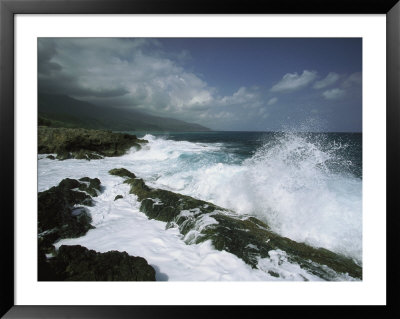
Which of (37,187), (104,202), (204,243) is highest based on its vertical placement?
(37,187)

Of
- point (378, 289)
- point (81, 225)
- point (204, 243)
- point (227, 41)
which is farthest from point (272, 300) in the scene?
point (227, 41)

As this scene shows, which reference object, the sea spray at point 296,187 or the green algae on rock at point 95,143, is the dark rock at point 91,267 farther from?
the green algae on rock at point 95,143

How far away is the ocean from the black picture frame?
0.23 metres

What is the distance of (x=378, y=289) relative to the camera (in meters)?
1.71

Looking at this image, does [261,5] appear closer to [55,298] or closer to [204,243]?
[204,243]

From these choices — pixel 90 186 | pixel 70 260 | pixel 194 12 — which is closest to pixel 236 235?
pixel 70 260

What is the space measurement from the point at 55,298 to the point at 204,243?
144 cm

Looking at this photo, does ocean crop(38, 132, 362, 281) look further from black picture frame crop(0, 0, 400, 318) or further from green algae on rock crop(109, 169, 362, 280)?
black picture frame crop(0, 0, 400, 318)

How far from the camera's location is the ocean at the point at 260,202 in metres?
1.89

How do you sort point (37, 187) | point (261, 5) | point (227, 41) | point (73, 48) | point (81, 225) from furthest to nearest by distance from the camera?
point (81, 225) → point (73, 48) → point (227, 41) → point (37, 187) → point (261, 5)

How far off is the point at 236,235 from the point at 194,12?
236 cm

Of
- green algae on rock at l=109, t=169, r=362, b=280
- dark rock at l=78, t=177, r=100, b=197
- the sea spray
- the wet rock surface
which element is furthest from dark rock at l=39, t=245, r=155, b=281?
the sea spray

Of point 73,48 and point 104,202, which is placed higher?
point 73,48

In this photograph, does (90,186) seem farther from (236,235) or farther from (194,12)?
(194,12)
